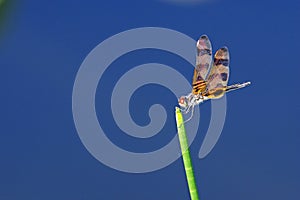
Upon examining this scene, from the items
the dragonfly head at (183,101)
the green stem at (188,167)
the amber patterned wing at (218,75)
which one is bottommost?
the green stem at (188,167)

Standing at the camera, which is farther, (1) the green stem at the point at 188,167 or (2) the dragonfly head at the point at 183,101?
(2) the dragonfly head at the point at 183,101

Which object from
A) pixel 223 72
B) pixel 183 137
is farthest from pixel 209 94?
pixel 183 137

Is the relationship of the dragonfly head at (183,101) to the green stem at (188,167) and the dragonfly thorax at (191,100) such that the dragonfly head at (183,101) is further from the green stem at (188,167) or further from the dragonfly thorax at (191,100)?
the green stem at (188,167)

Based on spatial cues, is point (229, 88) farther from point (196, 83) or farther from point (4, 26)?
point (4, 26)

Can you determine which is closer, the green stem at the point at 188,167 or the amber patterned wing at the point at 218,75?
the green stem at the point at 188,167

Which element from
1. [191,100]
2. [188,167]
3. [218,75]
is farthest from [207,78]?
[188,167]

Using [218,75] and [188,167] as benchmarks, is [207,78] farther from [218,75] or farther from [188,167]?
[188,167]

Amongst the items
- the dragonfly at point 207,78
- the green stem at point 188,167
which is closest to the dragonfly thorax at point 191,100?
the dragonfly at point 207,78

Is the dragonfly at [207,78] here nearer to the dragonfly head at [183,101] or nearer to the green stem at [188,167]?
the dragonfly head at [183,101]

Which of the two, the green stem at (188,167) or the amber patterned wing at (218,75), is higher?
the amber patterned wing at (218,75)
